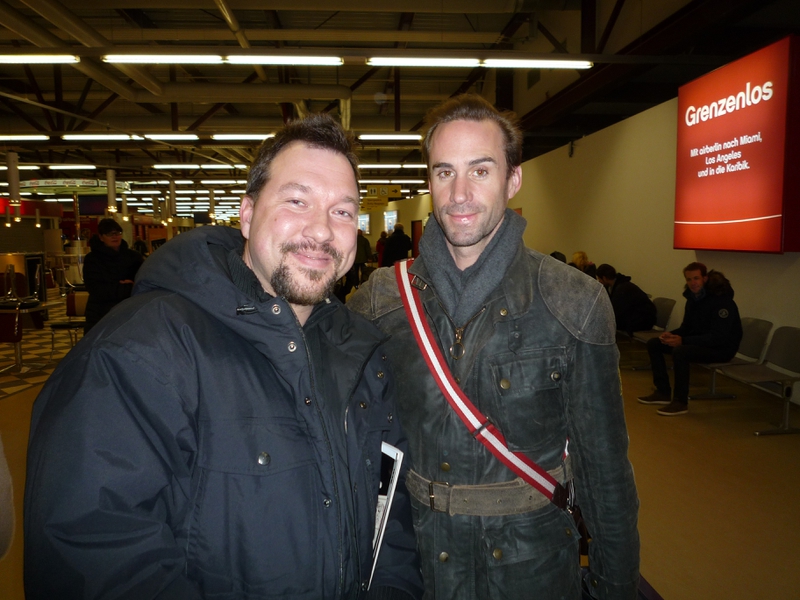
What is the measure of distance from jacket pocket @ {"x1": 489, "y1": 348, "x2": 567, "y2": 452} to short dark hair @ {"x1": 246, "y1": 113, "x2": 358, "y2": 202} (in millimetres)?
720

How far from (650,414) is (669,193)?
3.13 m

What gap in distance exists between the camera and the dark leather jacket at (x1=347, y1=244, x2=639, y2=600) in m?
1.30

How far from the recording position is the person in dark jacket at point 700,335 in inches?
196

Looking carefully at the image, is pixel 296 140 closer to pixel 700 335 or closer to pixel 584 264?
pixel 700 335

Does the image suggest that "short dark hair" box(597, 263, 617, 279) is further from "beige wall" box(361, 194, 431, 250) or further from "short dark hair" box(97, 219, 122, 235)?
"beige wall" box(361, 194, 431, 250)

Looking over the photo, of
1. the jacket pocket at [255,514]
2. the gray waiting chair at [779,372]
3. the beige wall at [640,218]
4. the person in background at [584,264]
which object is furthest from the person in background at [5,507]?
the person in background at [584,264]

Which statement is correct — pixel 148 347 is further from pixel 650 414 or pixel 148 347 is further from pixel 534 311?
pixel 650 414

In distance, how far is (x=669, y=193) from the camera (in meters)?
6.56

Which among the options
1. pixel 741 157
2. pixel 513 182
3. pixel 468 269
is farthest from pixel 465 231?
pixel 741 157

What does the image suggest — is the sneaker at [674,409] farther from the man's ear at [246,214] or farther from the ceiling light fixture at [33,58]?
the ceiling light fixture at [33,58]

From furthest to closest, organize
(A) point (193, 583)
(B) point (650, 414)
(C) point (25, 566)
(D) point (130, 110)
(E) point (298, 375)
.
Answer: (D) point (130, 110) < (B) point (650, 414) < (E) point (298, 375) < (A) point (193, 583) < (C) point (25, 566)

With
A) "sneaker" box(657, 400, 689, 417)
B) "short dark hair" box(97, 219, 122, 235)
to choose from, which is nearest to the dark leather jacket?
"sneaker" box(657, 400, 689, 417)

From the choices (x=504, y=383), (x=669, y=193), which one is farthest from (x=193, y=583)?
(x=669, y=193)

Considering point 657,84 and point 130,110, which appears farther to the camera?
point 130,110
